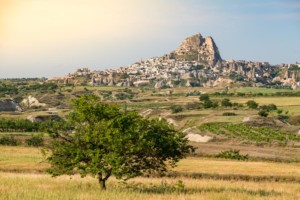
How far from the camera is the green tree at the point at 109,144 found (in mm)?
22816

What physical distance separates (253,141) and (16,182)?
243 feet

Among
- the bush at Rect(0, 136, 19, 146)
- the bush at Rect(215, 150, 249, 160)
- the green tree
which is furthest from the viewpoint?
the bush at Rect(0, 136, 19, 146)

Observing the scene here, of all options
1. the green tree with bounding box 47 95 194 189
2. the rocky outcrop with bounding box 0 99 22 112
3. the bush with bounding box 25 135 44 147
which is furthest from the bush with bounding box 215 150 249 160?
the rocky outcrop with bounding box 0 99 22 112

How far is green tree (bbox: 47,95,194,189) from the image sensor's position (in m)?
22.8

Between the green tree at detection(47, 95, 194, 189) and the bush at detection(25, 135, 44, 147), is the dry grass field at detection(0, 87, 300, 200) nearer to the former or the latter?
the green tree at detection(47, 95, 194, 189)

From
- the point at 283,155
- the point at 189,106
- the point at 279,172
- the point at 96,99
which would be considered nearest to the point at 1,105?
the point at 189,106

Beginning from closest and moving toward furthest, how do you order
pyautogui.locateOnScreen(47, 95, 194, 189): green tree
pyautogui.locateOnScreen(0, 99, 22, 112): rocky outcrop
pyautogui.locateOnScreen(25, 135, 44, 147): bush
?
pyautogui.locateOnScreen(47, 95, 194, 189): green tree, pyautogui.locateOnScreen(25, 135, 44, 147): bush, pyautogui.locateOnScreen(0, 99, 22, 112): rocky outcrop

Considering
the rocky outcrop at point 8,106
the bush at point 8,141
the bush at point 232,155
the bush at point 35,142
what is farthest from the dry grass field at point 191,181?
the rocky outcrop at point 8,106

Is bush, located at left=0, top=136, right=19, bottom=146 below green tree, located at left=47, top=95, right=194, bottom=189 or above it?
below

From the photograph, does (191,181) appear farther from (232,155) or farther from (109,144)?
(232,155)

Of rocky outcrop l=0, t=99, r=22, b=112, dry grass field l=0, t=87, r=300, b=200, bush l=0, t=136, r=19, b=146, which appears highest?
dry grass field l=0, t=87, r=300, b=200

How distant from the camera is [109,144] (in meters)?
23.3

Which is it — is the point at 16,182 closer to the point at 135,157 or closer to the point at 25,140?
the point at 135,157

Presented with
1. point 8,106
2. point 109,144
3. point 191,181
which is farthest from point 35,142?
point 8,106
